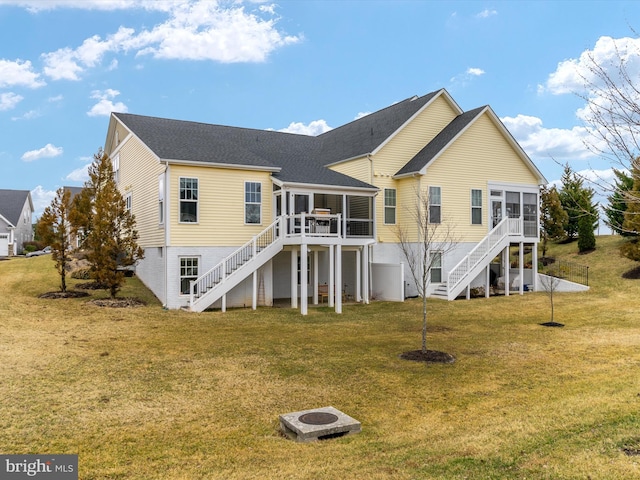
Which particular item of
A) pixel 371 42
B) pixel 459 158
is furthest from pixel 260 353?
pixel 459 158

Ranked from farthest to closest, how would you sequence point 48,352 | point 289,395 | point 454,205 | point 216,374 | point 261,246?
point 454,205
point 261,246
point 48,352
point 216,374
point 289,395

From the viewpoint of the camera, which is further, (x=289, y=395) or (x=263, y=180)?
(x=263, y=180)

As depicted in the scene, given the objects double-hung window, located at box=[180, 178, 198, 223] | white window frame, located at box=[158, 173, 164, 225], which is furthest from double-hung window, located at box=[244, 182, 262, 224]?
white window frame, located at box=[158, 173, 164, 225]

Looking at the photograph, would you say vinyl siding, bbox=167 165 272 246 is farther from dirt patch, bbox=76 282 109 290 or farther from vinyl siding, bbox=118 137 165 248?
dirt patch, bbox=76 282 109 290

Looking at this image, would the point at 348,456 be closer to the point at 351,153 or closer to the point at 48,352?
the point at 48,352

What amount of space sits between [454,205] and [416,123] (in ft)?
14.8

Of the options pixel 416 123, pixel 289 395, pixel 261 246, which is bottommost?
pixel 289 395

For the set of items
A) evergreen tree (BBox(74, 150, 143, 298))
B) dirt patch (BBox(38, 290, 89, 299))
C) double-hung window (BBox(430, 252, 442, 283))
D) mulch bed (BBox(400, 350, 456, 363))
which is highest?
evergreen tree (BBox(74, 150, 143, 298))

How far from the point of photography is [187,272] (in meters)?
18.4

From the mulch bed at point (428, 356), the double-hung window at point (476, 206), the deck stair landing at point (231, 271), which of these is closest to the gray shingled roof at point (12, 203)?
the deck stair landing at point (231, 271)

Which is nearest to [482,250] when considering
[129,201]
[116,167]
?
[129,201]

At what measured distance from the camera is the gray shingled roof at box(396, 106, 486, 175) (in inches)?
878

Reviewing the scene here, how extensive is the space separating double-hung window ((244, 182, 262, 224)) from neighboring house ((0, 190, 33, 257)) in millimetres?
36418

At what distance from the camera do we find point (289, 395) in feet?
26.3
